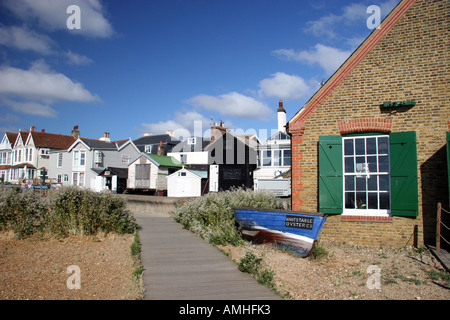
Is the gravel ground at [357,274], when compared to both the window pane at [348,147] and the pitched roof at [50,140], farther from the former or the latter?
the pitched roof at [50,140]

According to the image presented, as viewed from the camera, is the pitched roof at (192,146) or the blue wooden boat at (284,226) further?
the pitched roof at (192,146)

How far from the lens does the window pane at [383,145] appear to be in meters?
9.59

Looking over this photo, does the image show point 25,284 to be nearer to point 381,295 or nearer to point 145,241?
point 145,241

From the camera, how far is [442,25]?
364 inches

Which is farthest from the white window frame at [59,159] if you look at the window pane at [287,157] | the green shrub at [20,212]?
the green shrub at [20,212]

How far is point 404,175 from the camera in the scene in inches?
357

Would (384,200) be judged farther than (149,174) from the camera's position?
No

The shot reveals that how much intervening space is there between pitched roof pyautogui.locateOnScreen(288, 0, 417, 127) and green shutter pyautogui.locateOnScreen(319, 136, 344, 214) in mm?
1114

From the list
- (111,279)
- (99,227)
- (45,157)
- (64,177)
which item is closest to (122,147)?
(64,177)

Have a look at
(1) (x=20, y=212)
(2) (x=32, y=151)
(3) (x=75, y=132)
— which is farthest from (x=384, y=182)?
(3) (x=75, y=132)

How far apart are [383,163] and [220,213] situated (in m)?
5.07

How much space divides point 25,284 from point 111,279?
1.42 m

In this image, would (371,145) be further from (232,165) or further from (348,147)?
(232,165)

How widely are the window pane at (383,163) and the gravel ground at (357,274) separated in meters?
2.20
